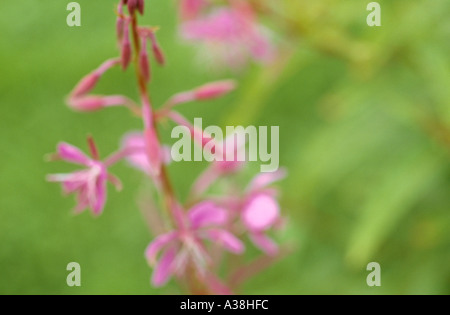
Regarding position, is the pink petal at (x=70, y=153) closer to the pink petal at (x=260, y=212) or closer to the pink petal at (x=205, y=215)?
the pink petal at (x=205, y=215)

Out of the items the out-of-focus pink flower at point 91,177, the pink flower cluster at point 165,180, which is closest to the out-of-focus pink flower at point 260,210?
the pink flower cluster at point 165,180

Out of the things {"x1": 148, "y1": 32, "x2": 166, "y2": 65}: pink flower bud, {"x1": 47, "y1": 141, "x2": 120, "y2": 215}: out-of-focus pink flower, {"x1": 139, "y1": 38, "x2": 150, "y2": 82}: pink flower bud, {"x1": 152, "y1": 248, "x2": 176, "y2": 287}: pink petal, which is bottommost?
{"x1": 152, "y1": 248, "x2": 176, "y2": 287}: pink petal

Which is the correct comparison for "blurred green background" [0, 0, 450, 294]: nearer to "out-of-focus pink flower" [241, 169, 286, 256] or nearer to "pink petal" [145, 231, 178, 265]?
"out-of-focus pink flower" [241, 169, 286, 256]

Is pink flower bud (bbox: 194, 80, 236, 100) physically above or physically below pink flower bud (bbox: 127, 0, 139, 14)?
below

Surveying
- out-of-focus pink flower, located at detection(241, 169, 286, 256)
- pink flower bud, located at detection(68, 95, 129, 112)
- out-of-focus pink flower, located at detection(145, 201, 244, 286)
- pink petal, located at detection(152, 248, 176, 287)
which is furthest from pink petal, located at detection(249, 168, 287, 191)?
pink flower bud, located at detection(68, 95, 129, 112)

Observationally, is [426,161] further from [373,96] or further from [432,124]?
[373,96]

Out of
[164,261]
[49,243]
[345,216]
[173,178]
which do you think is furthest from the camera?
[173,178]

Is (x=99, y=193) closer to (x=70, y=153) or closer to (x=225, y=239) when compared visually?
(x=70, y=153)

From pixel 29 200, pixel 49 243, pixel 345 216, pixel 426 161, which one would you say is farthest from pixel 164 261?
pixel 29 200
